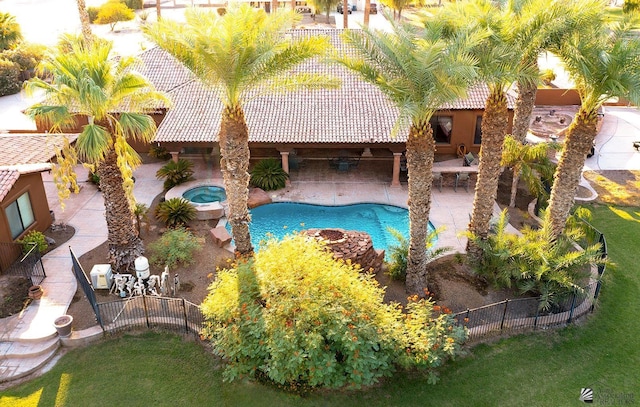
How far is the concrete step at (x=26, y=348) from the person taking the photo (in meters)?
14.2

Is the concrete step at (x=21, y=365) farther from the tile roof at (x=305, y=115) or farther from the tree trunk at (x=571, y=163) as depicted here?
the tree trunk at (x=571, y=163)

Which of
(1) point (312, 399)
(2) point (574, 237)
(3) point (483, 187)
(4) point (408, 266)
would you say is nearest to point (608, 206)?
(2) point (574, 237)

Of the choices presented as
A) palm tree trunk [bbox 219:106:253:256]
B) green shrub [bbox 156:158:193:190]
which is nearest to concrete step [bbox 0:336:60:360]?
palm tree trunk [bbox 219:106:253:256]

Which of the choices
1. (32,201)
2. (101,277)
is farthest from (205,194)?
(101,277)

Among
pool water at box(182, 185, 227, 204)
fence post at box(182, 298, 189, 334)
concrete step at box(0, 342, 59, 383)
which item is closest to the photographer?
concrete step at box(0, 342, 59, 383)

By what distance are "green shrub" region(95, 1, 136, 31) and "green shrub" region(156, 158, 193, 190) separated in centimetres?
5008

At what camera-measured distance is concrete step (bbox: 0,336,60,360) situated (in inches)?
558

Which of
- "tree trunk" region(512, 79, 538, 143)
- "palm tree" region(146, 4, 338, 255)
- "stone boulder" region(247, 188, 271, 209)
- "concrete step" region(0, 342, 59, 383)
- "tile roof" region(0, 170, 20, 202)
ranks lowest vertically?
"concrete step" region(0, 342, 59, 383)

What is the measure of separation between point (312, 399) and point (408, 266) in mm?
5828

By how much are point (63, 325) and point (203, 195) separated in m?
10.9

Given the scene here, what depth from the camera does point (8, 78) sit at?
40.4 m

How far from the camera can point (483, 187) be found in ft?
55.9

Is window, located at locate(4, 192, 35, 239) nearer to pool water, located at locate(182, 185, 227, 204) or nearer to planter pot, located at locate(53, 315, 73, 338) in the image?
planter pot, located at locate(53, 315, 73, 338)

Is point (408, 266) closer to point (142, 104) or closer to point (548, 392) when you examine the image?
point (548, 392)
